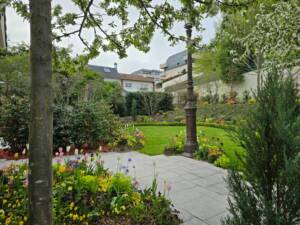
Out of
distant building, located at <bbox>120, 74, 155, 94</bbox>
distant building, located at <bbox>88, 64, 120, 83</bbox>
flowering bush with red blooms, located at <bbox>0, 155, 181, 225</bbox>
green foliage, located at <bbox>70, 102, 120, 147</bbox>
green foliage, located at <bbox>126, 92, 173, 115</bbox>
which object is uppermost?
distant building, located at <bbox>88, 64, 120, 83</bbox>

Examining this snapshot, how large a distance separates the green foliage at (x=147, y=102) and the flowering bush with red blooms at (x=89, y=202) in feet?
48.6

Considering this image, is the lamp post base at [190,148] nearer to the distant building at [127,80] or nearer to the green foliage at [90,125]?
the green foliage at [90,125]

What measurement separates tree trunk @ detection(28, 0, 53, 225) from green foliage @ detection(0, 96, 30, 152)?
5.72m

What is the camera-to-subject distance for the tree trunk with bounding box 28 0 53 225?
135cm

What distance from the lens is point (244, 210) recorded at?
5.59 ft

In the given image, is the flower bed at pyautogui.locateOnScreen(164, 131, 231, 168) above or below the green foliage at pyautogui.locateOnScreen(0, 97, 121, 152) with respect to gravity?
below

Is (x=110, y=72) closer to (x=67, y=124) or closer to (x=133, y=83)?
(x=133, y=83)

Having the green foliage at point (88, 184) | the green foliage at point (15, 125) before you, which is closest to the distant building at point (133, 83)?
the green foliage at point (15, 125)

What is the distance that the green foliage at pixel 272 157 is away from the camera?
58.6 inches

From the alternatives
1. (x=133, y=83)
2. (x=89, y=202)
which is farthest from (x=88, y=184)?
(x=133, y=83)

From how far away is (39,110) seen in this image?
4.44ft

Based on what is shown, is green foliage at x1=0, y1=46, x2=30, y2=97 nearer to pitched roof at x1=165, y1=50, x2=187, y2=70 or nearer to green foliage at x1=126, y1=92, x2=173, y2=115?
green foliage at x1=126, y1=92, x2=173, y2=115


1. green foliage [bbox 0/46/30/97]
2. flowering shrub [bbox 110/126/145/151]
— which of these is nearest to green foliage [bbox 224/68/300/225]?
flowering shrub [bbox 110/126/145/151]

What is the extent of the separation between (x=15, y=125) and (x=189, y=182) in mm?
5124
